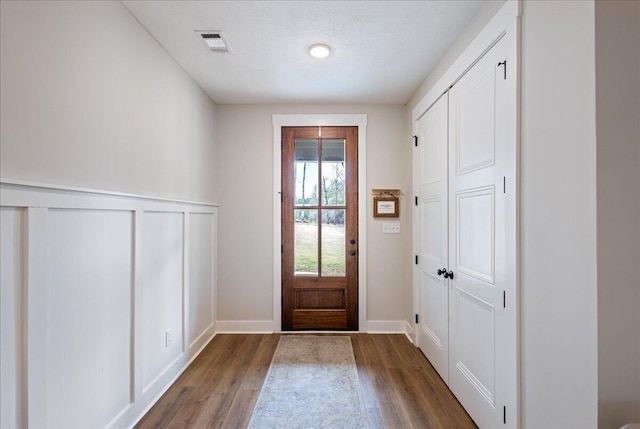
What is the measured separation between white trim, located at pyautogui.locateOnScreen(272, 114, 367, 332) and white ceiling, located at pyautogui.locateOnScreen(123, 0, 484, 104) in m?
0.35

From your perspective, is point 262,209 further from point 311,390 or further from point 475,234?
point 475,234

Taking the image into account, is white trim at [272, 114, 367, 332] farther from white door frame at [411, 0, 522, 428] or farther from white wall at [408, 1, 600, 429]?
white wall at [408, 1, 600, 429]

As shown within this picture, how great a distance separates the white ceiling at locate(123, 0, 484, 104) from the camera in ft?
6.18

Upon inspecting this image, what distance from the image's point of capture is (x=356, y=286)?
137 inches

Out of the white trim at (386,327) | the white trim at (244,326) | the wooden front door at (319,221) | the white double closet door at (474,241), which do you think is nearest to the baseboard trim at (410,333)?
the white trim at (386,327)

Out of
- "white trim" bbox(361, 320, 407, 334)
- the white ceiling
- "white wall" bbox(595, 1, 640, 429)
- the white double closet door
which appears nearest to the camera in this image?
"white wall" bbox(595, 1, 640, 429)

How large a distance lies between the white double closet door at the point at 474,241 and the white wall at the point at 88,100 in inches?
83.0

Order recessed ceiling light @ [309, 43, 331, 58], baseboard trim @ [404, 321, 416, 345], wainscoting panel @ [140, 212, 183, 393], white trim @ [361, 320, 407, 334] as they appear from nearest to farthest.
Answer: wainscoting panel @ [140, 212, 183, 393] < recessed ceiling light @ [309, 43, 331, 58] < baseboard trim @ [404, 321, 416, 345] < white trim @ [361, 320, 407, 334]

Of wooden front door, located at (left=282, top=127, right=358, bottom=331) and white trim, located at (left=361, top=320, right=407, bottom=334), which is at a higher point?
wooden front door, located at (left=282, top=127, right=358, bottom=331)

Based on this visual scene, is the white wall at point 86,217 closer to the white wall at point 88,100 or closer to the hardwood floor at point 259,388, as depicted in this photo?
the white wall at point 88,100

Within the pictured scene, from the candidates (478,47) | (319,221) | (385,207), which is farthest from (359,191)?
(478,47)

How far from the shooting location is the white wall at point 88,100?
119 cm

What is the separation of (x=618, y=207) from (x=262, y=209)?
117 inches

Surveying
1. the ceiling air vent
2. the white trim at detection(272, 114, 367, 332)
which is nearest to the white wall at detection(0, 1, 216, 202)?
the ceiling air vent
